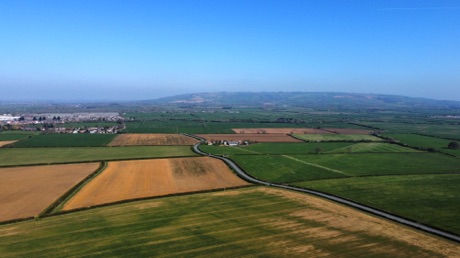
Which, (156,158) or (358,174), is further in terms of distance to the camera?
(156,158)

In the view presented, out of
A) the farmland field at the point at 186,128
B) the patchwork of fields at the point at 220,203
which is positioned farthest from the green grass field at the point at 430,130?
the patchwork of fields at the point at 220,203

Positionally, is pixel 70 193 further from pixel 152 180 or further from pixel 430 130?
pixel 430 130

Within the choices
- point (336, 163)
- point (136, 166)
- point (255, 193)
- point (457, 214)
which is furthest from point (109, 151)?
point (457, 214)

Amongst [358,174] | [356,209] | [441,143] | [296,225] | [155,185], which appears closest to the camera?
[296,225]

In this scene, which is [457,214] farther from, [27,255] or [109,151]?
[109,151]

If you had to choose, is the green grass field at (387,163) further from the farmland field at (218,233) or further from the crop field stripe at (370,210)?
the farmland field at (218,233)

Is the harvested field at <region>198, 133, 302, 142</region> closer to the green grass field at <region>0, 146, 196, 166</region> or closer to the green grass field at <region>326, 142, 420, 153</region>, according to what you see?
the green grass field at <region>326, 142, 420, 153</region>
